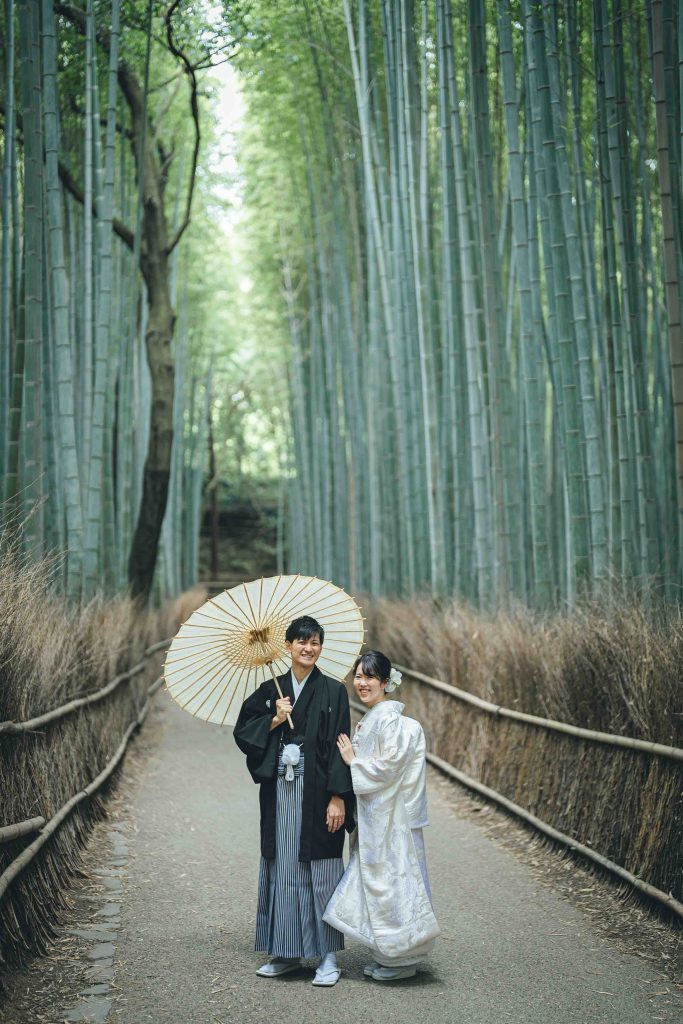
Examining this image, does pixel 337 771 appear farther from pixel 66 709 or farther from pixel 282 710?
pixel 66 709

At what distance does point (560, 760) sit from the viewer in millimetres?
4293

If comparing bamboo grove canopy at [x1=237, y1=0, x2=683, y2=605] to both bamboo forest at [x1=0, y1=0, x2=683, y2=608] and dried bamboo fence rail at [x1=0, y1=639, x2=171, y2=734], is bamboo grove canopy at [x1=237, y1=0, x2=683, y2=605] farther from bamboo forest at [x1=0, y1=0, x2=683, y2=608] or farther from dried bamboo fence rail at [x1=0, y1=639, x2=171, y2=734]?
dried bamboo fence rail at [x1=0, y1=639, x2=171, y2=734]

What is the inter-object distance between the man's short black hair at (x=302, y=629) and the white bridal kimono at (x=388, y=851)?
0.82ft

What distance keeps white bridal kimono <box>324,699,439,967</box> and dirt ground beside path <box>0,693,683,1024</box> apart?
0.13 m

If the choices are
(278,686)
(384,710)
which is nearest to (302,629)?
(278,686)

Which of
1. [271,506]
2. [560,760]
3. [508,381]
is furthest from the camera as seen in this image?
[271,506]

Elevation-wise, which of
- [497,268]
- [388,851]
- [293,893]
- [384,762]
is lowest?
[293,893]

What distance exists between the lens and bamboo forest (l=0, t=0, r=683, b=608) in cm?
523

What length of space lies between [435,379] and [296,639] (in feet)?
15.4

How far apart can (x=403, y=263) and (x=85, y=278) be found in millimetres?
2171

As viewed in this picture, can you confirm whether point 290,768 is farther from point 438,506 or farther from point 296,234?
point 296,234

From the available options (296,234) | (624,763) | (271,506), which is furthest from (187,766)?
(271,506)

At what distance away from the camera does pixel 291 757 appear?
297 cm

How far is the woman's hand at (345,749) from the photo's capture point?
9.62ft
